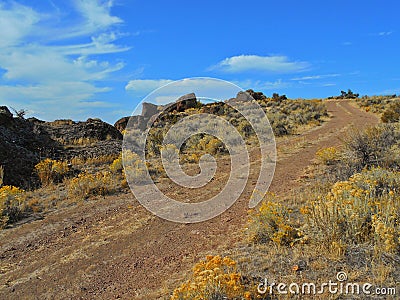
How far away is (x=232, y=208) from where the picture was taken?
7.10m

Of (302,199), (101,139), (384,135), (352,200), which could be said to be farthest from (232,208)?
(101,139)

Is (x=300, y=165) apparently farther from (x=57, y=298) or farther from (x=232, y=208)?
(x=57, y=298)

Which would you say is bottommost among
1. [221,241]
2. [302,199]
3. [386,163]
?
[221,241]

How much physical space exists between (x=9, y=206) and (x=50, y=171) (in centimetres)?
313

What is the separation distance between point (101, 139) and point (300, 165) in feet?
34.5

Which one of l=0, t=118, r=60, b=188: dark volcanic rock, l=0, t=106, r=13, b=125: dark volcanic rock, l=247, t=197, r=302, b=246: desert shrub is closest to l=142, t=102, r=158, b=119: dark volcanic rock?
l=0, t=118, r=60, b=188: dark volcanic rock

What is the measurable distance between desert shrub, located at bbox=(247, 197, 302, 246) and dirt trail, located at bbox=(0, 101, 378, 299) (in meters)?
0.45

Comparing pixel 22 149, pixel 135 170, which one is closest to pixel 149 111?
pixel 22 149

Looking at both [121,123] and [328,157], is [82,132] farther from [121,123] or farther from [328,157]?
[328,157]

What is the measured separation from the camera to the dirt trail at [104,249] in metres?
4.63

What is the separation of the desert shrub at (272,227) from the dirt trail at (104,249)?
0.45m

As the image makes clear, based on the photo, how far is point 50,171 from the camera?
10.8 m

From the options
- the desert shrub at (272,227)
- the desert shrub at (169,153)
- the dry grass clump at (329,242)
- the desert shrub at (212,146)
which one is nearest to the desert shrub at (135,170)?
the desert shrub at (169,153)

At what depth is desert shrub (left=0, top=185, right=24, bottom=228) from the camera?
7.48 m
